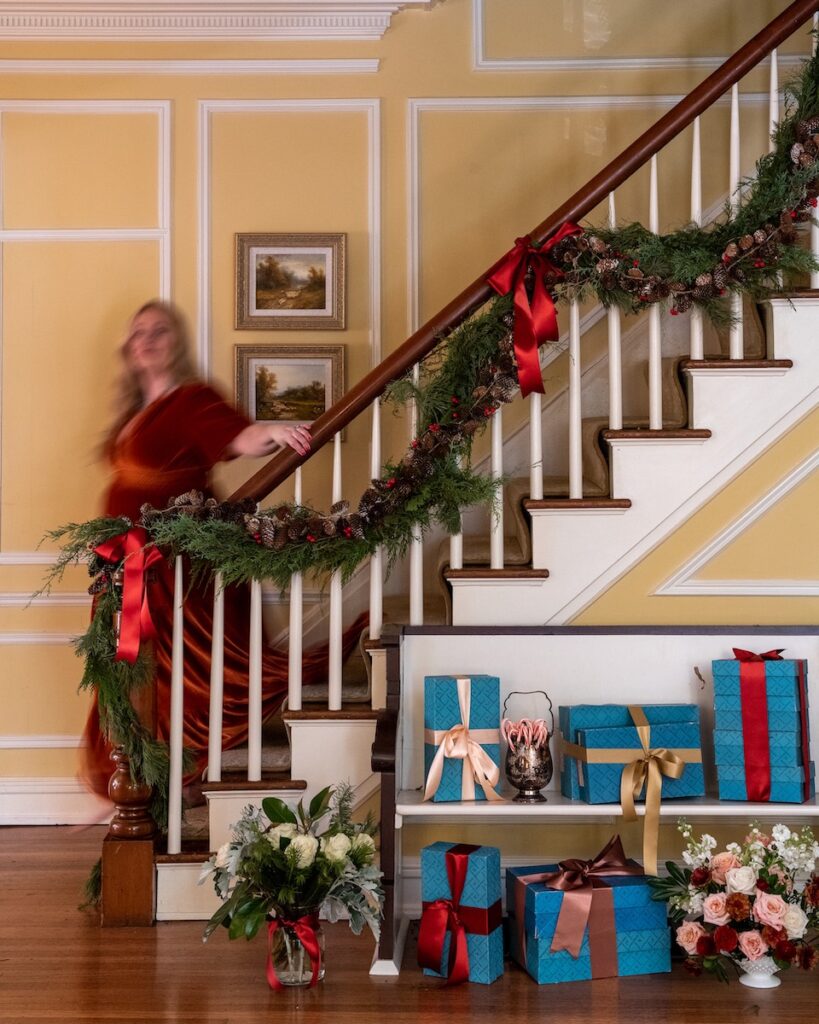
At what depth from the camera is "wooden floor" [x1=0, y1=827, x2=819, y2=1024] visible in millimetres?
2350

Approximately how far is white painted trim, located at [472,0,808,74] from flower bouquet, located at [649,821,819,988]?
317cm

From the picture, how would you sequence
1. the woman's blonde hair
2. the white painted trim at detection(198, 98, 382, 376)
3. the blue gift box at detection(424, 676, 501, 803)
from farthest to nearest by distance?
the white painted trim at detection(198, 98, 382, 376)
the woman's blonde hair
the blue gift box at detection(424, 676, 501, 803)

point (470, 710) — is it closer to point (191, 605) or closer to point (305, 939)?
point (305, 939)

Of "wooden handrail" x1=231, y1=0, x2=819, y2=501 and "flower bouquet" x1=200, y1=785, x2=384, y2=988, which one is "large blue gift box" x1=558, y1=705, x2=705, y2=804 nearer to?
"flower bouquet" x1=200, y1=785, x2=384, y2=988

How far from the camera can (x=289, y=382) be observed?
436 cm

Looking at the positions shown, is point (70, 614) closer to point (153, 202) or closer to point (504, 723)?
point (153, 202)

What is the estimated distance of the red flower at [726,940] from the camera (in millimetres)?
2469

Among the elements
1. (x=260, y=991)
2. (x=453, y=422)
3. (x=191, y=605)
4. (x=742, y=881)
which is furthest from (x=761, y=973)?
(x=191, y=605)

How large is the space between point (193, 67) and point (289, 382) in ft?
4.56

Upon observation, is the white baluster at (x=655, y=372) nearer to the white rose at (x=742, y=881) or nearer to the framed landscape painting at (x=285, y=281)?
the white rose at (x=742, y=881)

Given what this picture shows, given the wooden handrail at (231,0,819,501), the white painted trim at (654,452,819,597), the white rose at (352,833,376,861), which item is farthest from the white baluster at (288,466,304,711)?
the white painted trim at (654,452,819,597)

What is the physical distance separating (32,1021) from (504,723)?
133 centimetres

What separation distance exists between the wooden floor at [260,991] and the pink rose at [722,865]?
0.81ft

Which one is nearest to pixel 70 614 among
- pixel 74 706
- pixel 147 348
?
pixel 74 706
